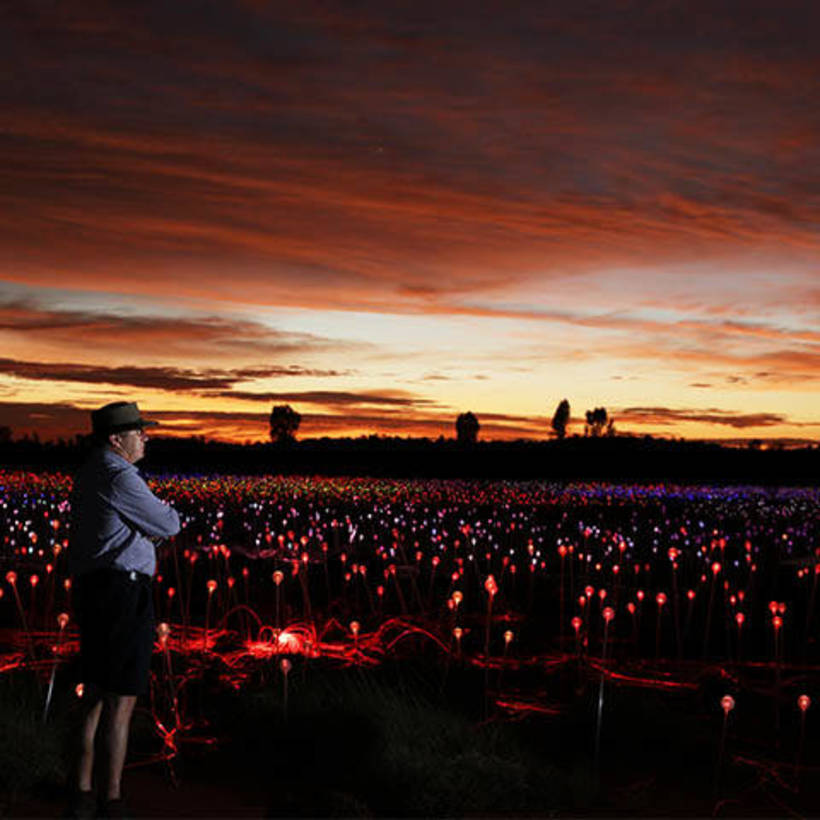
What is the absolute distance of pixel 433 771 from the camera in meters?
6.85

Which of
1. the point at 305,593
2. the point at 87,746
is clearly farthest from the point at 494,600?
the point at 87,746

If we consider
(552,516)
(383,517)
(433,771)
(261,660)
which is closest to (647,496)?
(552,516)

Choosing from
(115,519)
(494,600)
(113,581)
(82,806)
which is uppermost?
(115,519)

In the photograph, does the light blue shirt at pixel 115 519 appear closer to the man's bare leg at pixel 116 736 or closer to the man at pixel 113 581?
the man at pixel 113 581

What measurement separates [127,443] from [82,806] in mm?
1809

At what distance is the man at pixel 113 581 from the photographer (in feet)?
20.0

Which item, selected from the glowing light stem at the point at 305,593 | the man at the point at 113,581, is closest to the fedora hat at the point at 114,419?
the man at the point at 113,581

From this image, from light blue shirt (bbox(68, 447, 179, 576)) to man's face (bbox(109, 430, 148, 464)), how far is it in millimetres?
37

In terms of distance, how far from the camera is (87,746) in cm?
618

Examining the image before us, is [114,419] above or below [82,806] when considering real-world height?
above

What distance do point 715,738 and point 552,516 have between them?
60.7 feet

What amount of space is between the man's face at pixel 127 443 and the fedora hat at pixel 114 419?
3 centimetres

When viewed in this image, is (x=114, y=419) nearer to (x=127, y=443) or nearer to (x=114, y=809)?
(x=127, y=443)

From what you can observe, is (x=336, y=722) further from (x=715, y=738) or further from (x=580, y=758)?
(x=715, y=738)
